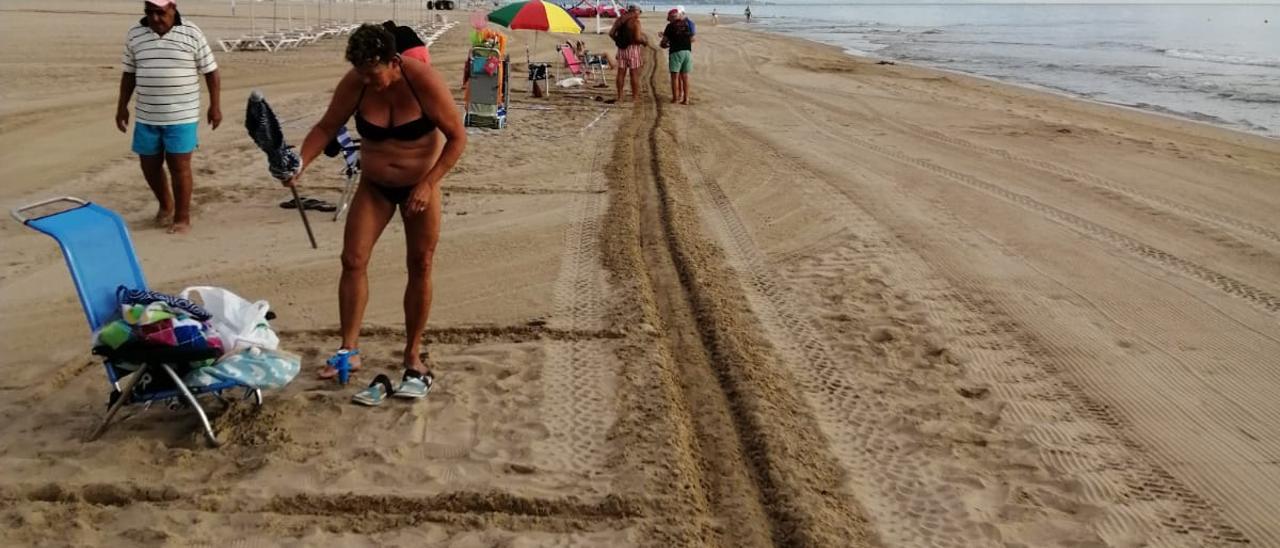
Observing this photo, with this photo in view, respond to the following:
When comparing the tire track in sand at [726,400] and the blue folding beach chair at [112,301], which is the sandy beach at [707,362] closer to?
the tire track in sand at [726,400]

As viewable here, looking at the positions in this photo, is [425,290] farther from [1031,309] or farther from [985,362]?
[1031,309]

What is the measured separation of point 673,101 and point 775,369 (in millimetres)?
10775

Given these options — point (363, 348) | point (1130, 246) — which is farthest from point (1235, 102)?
point (363, 348)

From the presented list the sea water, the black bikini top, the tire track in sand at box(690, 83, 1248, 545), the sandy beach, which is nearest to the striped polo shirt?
the sandy beach

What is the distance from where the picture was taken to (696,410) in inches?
171

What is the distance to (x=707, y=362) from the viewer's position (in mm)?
4863

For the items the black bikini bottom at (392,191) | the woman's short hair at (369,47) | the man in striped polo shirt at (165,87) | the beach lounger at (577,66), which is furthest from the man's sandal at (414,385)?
the beach lounger at (577,66)

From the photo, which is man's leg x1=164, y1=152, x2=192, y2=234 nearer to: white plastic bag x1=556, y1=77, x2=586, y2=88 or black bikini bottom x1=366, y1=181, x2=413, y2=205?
black bikini bottom x1=366, y1=181, x2=413, y2=205

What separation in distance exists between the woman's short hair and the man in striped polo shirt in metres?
3.04

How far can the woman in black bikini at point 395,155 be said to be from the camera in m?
3.99

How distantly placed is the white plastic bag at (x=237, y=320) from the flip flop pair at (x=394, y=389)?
17.7 inches

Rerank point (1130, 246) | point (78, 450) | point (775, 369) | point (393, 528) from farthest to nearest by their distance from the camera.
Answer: point (1130, 246) → point (775, 369) → point (78, 450) → point (393, 528)

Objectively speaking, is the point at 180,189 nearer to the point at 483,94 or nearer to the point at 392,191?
the point at 392,191

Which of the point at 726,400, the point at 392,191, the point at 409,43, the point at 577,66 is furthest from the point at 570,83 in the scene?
the point at 726,400
